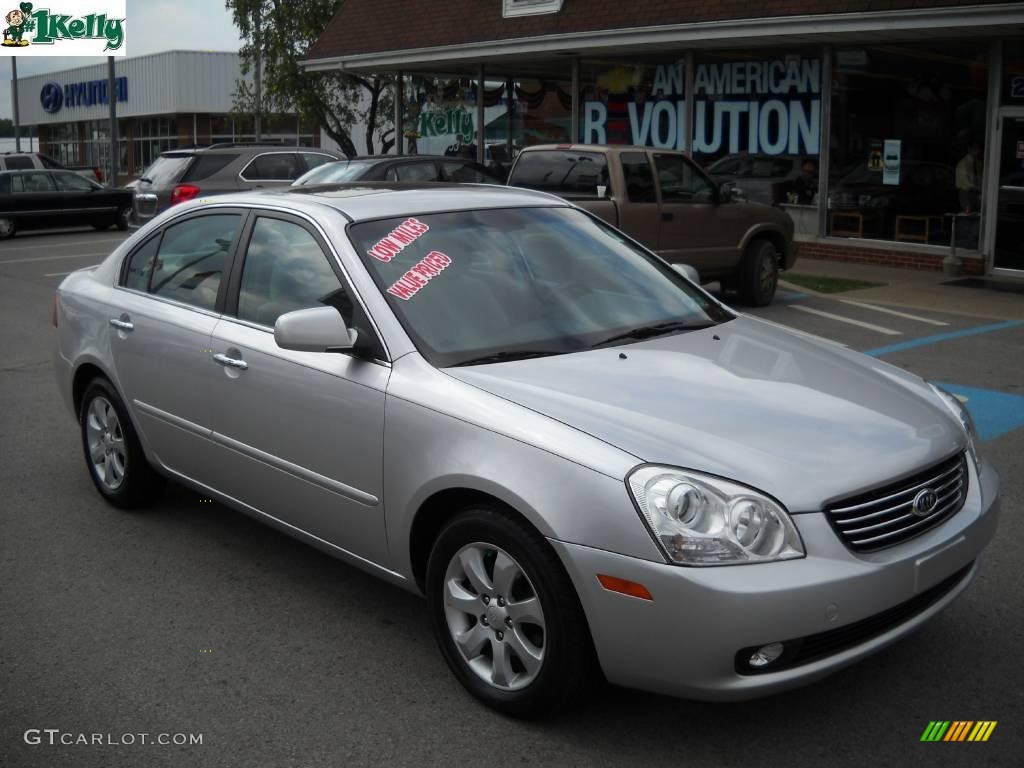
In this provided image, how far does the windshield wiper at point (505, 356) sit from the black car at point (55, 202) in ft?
72.9

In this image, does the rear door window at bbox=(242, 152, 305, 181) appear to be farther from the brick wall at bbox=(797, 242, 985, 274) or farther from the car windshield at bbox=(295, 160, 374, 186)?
the brick wall at bbox=(797, 242, 985, 274)

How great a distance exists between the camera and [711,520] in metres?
3.24

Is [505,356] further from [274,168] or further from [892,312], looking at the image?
[274,168]

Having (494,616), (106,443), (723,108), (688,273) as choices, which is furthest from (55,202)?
(494,616)

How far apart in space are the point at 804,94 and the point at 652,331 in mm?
14078

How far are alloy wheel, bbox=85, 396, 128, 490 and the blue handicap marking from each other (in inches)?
190

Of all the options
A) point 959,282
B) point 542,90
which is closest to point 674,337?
point 959,282

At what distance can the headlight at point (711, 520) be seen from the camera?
3.19 meters

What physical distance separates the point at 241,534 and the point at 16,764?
208 cm

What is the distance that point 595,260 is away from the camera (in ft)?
16.1

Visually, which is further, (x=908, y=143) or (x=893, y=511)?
(x=908, y=143)

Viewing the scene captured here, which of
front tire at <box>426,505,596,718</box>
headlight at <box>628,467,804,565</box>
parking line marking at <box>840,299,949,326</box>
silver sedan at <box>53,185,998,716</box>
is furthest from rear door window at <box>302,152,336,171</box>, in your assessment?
headlight at <box>628,467,804,565</box>

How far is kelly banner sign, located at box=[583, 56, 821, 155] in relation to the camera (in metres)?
17.5

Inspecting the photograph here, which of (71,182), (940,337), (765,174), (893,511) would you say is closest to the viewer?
(893,511)
